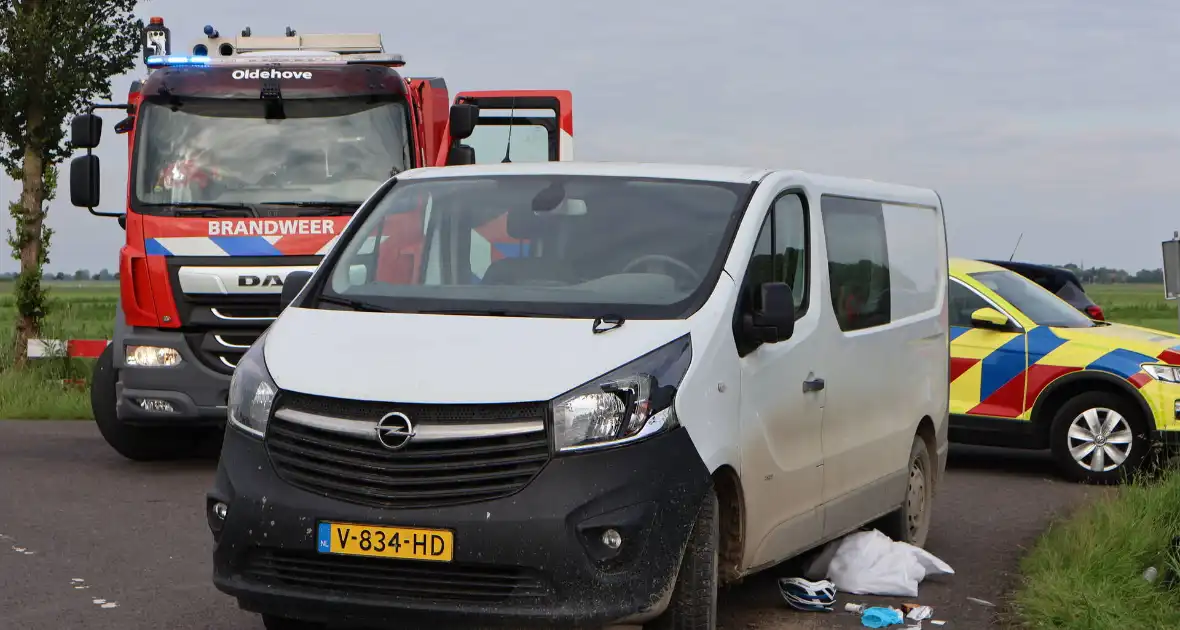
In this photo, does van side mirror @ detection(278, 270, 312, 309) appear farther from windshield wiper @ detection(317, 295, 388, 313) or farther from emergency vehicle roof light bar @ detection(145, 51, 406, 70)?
emergency vehicle roof light bar @ detection(145, 51, 406, 70)

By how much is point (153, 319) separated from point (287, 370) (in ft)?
21.5

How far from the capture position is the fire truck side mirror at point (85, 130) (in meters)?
12.9

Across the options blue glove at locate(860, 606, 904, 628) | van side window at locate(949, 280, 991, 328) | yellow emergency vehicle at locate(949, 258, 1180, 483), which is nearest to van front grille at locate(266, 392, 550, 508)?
blue glove at locate(860, 606, 904, 628)

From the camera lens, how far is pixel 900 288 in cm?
880

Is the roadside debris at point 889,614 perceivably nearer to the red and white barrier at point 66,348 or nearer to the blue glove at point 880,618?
the blue glove at point 880,618

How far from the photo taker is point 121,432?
13.2 m

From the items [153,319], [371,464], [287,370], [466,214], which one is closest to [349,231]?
[466,214]

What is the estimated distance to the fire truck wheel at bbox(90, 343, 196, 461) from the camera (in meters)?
13.2

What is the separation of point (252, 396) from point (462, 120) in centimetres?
731

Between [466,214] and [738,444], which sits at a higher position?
[466,214]

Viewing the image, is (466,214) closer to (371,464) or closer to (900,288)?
(371,464)

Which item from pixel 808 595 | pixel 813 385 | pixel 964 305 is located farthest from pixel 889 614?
pixel 964 305

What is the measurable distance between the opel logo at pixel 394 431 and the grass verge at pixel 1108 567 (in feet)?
9.50

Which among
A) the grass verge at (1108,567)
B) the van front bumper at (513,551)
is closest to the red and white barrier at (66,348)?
the grass verge at (1108,567)
